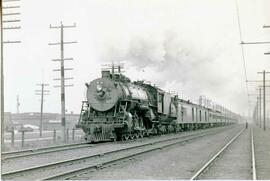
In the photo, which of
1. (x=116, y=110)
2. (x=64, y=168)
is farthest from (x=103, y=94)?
(x=64, y=168)

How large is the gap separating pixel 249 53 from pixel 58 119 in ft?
108

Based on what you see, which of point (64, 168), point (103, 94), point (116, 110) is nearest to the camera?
point (64, 168)

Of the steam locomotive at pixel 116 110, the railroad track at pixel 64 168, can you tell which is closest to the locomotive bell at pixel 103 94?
the steam locomotive at pixel 116 110

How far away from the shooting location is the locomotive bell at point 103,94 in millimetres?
16906

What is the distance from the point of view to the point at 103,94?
55.9ft

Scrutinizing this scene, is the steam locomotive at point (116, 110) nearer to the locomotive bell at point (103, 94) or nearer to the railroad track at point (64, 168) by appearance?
the locomotive bell at point (103, 94)

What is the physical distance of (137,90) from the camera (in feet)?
62.6

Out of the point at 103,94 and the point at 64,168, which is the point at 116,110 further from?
the point at 64,168

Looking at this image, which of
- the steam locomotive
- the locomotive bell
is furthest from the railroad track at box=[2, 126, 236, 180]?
the locomotive bell

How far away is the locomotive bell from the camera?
16906mm

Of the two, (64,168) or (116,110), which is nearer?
(64,168)

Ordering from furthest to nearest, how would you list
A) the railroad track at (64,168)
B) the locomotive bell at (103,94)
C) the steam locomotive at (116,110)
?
the locomotive bell at (103,94)
the steam locomotive at (116,110)
the railroad track at (64,168)

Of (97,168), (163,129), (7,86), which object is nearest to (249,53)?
(97,168)

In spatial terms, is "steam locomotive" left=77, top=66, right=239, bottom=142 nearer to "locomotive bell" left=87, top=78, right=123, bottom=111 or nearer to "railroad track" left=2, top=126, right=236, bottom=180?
"locomotive bell" left=87, top=78, right=123, bottom=111
